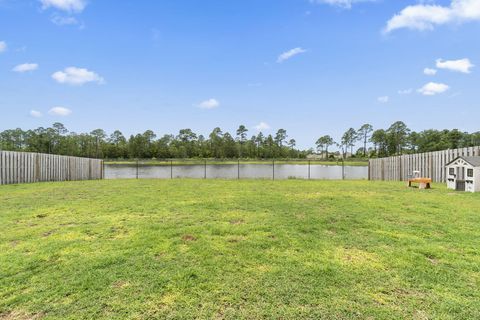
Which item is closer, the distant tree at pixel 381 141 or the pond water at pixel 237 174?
the pond water at pixel 237 174

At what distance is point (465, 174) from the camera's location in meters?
8.70

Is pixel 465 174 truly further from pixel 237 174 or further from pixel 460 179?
pixel 237 174

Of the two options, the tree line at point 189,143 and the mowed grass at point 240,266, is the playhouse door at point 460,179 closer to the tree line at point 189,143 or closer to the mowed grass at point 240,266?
the mowed grass at point 240,266

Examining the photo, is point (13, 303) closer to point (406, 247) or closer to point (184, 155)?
point (406, 247)

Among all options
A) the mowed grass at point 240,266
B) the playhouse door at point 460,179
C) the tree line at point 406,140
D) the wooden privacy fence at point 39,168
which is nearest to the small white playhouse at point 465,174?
the playhouse door at point 460,179

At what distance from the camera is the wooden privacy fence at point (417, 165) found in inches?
442

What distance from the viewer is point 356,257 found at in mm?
3072

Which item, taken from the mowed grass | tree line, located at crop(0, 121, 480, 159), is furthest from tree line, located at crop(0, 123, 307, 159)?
the mowed grass

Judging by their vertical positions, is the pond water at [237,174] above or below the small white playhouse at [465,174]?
below

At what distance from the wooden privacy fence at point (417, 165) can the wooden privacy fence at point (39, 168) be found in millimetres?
19102

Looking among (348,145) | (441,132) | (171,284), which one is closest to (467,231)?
(171,284)

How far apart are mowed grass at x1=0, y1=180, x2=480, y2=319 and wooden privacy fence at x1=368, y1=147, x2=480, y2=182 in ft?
25.1

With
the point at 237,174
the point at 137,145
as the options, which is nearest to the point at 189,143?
the point at 137,145

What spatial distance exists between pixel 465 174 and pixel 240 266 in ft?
31.6
